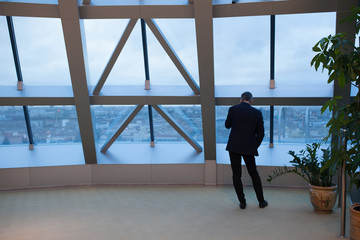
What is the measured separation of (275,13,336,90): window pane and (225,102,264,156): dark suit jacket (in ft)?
5.76

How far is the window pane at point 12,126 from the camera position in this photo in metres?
7.97

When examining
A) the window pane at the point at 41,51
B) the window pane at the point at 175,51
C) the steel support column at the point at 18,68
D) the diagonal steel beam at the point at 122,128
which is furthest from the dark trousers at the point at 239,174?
the steel support column at the point at 18,68

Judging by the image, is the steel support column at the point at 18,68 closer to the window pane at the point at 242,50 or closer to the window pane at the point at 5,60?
the window pane at the point at 5,60

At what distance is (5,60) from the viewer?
736 cm

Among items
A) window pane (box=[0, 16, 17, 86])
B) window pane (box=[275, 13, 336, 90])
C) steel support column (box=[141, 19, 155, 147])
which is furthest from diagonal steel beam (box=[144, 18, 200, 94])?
window pane (box=[0, 16, 17, 86])

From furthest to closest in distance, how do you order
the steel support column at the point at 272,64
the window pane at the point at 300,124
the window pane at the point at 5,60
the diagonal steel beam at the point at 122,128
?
the diagonal steel beam at the point at 122,128
the window pane at the point at 300,124
the window pane at the point at 5,60
the steel support column at the point at 272,64

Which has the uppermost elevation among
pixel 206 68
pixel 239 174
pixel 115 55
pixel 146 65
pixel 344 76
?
pixel 115 55

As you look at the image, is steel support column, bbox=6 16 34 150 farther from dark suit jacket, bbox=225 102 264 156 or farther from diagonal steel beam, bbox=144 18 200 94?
dark suit jacket, bbox=225 102 264 156

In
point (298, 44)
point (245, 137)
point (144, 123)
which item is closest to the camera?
point (245, 137)

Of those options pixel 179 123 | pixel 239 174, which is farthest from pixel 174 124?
pixel 239 174

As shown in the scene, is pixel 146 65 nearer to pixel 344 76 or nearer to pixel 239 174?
pixel 239 174

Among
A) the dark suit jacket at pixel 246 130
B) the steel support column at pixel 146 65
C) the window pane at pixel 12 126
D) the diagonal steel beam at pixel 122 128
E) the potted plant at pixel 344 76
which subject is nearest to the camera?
the potted plant at pixel 344 76

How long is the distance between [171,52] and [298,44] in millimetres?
2483

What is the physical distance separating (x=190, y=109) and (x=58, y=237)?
13.5 feet
